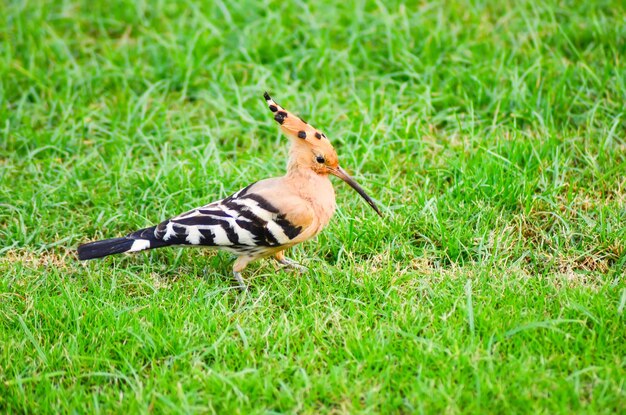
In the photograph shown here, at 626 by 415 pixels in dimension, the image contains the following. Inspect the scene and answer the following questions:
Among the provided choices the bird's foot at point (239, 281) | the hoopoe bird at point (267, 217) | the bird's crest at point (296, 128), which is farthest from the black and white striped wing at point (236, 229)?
the bird's crest at point (296, 128)

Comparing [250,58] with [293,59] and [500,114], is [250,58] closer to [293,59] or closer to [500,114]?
[293,59]

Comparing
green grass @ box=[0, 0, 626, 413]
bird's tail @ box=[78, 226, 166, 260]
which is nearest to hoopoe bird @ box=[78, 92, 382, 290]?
bird's tail @ box=[78, 226, 166, 260]

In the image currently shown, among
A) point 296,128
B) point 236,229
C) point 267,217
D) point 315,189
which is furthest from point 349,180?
point 236,229

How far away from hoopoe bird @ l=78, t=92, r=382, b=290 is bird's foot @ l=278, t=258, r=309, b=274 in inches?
0.4

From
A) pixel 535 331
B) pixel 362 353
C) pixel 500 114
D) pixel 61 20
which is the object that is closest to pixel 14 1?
pixel 61 20

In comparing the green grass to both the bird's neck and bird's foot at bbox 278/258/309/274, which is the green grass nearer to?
bird's foot at bbox 278/258/309/274

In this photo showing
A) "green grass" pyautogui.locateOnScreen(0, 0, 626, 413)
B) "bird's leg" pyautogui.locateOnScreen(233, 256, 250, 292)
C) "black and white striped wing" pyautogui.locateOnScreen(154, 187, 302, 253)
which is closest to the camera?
"green grass" pyautogui.locateOnScreen(0, 0, 626, 413)

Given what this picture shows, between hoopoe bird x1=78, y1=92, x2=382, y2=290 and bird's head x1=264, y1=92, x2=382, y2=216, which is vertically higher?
bird's head x1=264, y1=92, x2=382, y2=216

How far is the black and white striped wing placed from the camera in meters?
3.64

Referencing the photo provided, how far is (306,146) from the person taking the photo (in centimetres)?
378

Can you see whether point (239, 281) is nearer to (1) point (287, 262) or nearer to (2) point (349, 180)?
(1) point (287, 262)

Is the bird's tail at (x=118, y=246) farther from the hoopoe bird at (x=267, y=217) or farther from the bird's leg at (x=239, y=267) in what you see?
the bird's leg at (x=239, y=267)

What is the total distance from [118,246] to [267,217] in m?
0.75

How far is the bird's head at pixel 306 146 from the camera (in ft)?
12.3
